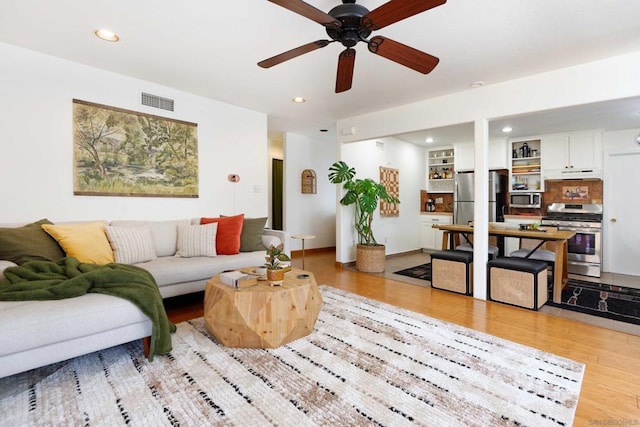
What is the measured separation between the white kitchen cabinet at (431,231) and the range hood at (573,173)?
1847mm

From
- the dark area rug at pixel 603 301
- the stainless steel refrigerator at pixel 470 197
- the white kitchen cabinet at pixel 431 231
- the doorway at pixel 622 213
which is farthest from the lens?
the white kitchen cabinet at pixel 431 231

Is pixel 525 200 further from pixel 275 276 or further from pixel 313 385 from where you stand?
pixel 313 385

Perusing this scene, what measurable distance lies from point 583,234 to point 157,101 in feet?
21.1

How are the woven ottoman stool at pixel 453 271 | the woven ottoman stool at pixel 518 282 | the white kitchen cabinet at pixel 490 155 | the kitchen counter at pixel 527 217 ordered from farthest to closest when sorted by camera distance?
the white kitchen cabinet at pixel 490 155 → the kitchen counter at pixel 527 217 → the woven ottoman stool at pixel 453 271 → the woven ottoman stool at pixel 518 282

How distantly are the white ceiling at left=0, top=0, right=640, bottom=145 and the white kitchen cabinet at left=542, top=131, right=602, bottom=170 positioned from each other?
139 centimetres

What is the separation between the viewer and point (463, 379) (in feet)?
6.00

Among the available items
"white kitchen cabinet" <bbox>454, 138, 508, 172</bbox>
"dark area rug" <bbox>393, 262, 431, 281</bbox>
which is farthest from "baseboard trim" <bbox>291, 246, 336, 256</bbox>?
"white kitchen cabinet" <bbox>454, 138, 508, 172</bbox>

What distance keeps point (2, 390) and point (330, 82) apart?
11.8 feet

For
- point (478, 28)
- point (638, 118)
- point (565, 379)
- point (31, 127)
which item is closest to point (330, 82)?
point (478, 28)

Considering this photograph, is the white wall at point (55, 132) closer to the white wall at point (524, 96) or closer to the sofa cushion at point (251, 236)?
the sofa cushion at point (251, 236)

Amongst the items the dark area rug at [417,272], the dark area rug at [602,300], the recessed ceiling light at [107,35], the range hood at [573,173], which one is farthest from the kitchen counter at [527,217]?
the recessed ceiling light at [107,35]

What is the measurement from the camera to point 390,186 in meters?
6.11

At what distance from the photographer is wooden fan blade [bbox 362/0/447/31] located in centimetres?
161

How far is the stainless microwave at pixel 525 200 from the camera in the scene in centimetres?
557
